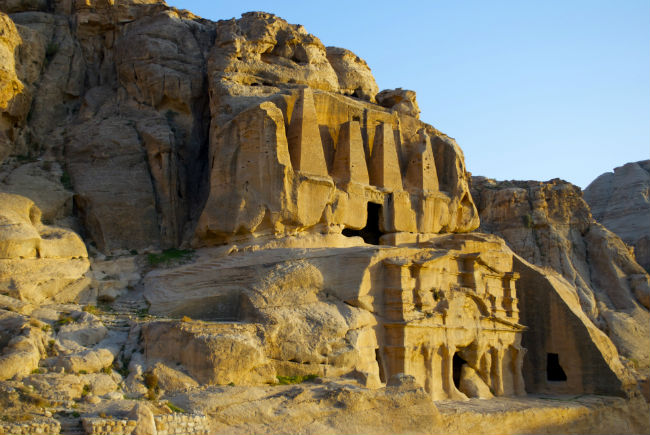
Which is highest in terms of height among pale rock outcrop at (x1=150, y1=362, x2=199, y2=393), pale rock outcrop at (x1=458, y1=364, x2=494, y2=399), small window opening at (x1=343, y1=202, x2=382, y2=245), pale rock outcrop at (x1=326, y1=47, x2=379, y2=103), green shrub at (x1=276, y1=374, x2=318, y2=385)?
pale rock outcrop at (x1=326, y1=47, x2=379, y2=103)

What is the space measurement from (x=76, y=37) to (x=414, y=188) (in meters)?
17.0

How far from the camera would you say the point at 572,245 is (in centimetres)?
4850

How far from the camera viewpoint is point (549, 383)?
31.4 m

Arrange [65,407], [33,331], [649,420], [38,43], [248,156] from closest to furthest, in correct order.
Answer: [65,407], [33,331], [248,156], [649,420], [38,43]

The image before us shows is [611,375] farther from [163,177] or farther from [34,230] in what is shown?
[34,230]

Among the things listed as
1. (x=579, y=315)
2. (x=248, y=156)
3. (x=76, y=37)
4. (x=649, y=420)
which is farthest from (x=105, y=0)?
(x=649, y=420)

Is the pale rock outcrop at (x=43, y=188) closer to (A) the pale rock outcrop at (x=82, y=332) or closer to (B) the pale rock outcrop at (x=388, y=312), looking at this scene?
(B) the pale rock outcrop at (x=388, y=312)

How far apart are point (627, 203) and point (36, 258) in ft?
163

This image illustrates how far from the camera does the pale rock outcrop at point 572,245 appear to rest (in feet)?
151

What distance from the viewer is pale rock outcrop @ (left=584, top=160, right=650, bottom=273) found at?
55575 mm

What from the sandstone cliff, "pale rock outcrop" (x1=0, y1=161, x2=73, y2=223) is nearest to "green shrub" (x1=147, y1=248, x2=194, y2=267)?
the sandstone cliff

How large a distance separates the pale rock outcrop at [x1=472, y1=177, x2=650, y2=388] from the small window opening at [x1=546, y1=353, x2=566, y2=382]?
13.4 m

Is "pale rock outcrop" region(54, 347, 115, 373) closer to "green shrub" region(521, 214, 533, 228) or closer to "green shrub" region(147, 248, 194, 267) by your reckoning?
"green shrub" region(147, 248, 194, 267)

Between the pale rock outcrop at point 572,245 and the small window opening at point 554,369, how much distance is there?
44.1 feet
